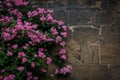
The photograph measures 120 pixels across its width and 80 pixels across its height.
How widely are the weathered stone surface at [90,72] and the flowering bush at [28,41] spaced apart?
17 cm

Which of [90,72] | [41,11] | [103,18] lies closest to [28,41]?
[41,11]

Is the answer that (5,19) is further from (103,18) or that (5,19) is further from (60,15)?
(103,18)

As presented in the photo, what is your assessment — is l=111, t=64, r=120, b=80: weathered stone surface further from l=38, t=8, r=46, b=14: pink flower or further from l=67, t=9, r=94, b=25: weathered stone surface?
l=38, t=8, r=46, b=14: pink flower

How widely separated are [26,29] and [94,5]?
4.40 ft

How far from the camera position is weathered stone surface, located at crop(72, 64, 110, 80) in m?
5.04

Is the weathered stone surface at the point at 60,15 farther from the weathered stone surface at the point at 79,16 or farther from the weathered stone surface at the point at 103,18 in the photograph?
the weathered stone surface at the point at 103,18

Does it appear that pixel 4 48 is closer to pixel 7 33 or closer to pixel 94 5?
pixel 7 33

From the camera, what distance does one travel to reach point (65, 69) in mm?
4891

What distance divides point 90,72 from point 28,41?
1.22 meters

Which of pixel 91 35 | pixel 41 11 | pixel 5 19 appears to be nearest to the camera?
pixel 5 19

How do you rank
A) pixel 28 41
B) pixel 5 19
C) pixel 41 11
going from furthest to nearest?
1. pixel 41 11
2. pixel 5 19
3. pixel 28 41

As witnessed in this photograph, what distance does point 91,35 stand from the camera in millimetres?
5121

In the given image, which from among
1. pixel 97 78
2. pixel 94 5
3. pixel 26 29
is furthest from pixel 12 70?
pixel 94 5

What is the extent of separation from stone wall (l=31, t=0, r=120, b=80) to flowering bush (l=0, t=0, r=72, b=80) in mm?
178
